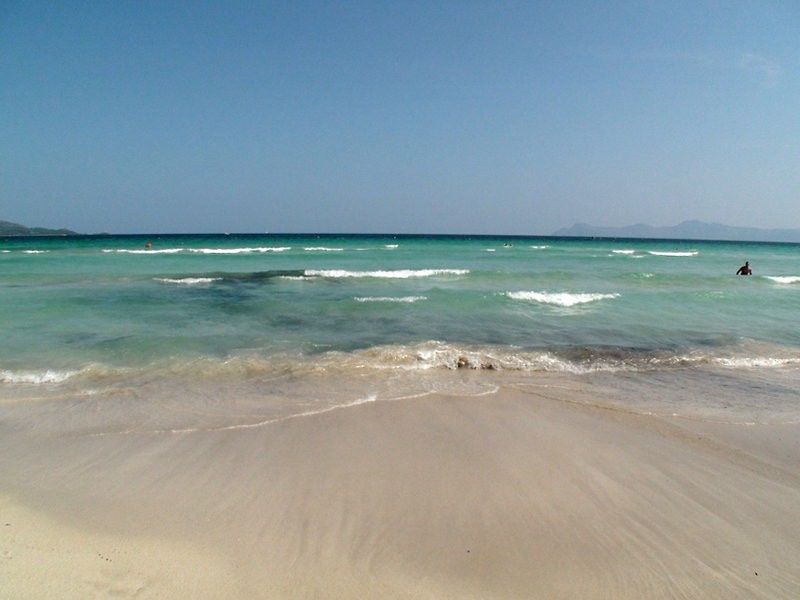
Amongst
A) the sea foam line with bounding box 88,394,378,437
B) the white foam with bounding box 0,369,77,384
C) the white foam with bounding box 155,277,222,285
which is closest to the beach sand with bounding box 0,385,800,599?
the sea foam line with bounding box 88,394,378,437

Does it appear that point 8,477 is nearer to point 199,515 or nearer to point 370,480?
point 199,515

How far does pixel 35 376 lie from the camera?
22.0 feet

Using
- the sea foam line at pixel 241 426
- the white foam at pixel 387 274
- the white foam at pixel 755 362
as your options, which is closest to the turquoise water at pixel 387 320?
the white foam at pixel 755 362

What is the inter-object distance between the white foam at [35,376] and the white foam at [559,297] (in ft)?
38.9

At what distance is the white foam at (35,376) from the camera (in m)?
6.55

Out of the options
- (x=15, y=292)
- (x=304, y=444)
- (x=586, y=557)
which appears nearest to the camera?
(x=586, y=557)

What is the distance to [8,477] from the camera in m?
3.98

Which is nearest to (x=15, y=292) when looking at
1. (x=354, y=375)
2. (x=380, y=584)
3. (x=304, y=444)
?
(x=354, y=375)

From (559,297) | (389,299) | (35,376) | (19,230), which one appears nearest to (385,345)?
(35,376)

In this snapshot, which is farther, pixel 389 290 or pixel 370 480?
pixel 389 290

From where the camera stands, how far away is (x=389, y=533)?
3254 millimetres

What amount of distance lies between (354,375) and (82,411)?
341cm

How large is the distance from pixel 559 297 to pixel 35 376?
13.5 m

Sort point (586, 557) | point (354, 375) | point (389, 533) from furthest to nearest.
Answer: point (354, 375), point (389, 533), point (586, 557)
